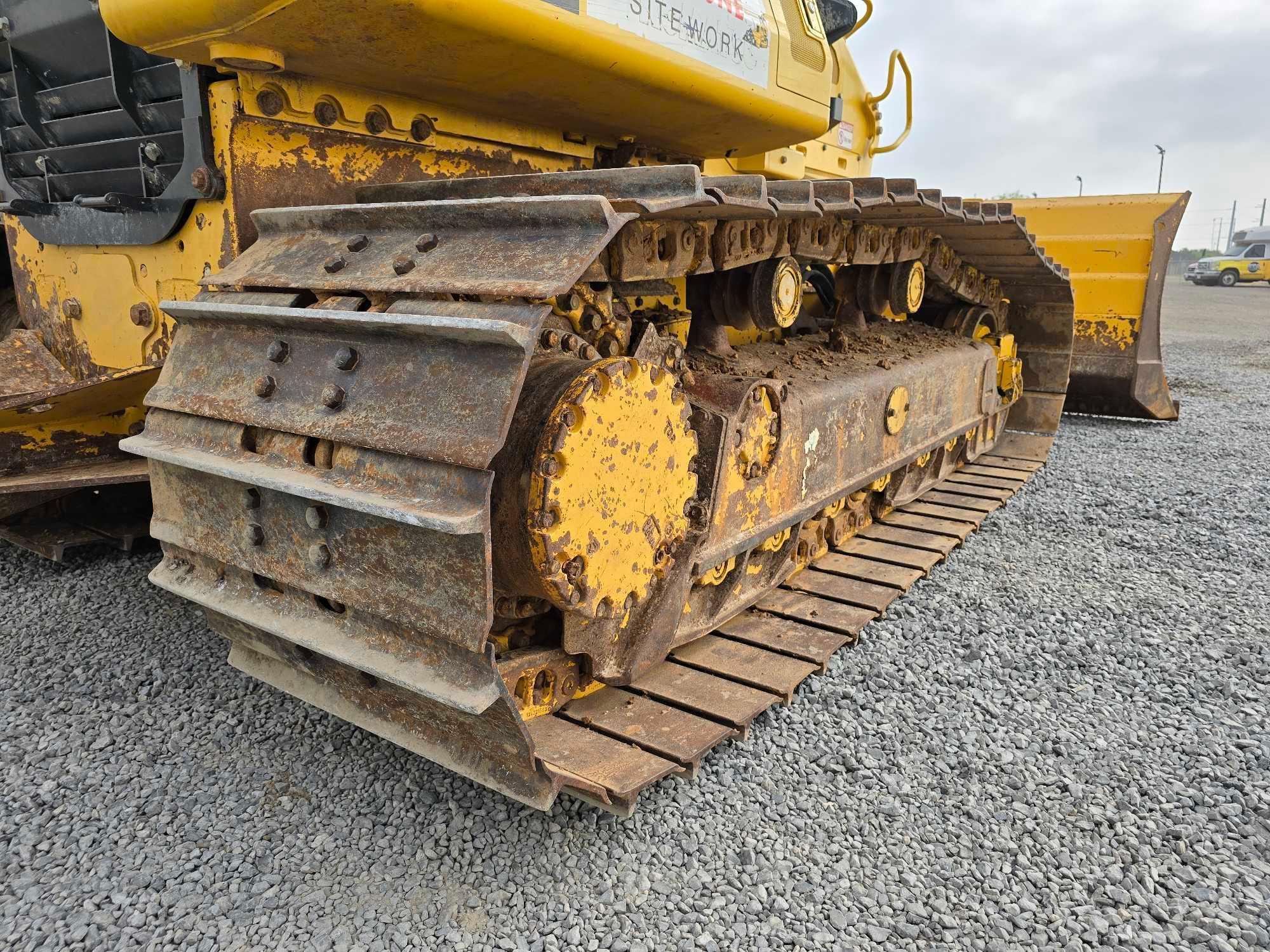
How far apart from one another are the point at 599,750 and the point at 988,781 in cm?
94

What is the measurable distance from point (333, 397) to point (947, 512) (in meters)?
3.11

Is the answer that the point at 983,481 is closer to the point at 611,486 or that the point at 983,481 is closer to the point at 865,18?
the point at 865,18

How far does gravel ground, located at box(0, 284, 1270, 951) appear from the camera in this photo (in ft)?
5.79

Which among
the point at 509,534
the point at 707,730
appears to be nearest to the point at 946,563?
the point at 707,730

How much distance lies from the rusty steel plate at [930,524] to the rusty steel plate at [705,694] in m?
1.73

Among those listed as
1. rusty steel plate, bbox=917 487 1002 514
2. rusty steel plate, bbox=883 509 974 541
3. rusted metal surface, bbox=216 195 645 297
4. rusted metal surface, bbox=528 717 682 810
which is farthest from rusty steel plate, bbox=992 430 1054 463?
rusted metal surface, bbox=216 195 645 297

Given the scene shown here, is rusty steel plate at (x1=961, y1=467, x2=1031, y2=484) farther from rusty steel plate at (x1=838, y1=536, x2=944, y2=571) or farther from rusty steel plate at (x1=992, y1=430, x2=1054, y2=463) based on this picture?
rusty steel plate at (x1=838, y1=536, x2=944, y2=571)

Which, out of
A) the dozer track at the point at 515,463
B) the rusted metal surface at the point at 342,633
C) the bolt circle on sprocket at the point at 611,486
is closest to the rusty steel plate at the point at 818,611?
the dozer track at the point at 515,463

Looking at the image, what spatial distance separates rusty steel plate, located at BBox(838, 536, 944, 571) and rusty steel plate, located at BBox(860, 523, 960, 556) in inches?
1.0

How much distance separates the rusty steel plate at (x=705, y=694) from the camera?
2289mm

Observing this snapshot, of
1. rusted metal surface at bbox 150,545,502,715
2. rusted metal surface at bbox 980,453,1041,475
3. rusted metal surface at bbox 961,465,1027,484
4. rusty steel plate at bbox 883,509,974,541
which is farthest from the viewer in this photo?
rusted metal surface at bbox 980,453,1041,475

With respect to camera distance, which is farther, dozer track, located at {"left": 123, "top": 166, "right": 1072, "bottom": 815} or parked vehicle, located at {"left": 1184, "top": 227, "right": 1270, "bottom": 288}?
parked vehicle, located at {"left": 1184, "top": 227, "right": 1270, "bottom": 288}

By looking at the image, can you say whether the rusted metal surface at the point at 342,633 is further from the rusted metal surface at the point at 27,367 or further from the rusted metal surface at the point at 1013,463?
the rusted metal surface at the point at 1013,463

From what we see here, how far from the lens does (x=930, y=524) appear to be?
400 cm
